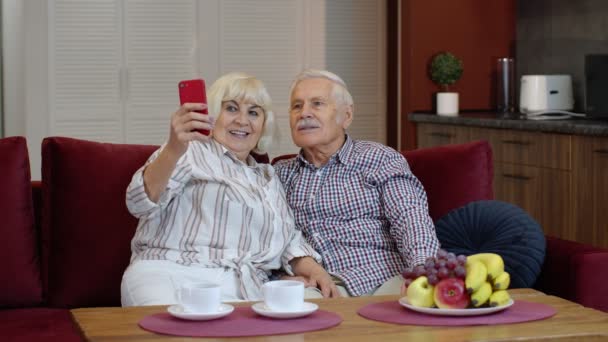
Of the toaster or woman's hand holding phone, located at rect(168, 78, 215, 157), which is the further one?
the toaster

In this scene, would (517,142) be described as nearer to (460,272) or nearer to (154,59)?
(154,59)

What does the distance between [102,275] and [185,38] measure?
3.20 meters

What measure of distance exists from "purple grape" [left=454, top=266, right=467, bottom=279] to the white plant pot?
375 cm

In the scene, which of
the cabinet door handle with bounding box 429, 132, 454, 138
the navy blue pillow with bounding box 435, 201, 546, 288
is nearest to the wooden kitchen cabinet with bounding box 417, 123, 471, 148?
the cabinet door handle with bounding box 429, 132, 454, 138

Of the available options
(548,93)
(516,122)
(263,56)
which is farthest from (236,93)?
(263,56)

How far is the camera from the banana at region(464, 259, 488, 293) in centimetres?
210

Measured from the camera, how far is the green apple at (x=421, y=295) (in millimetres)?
2143

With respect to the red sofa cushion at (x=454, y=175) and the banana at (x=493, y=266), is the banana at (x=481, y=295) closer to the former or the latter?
the banana at (x=493, y=266)

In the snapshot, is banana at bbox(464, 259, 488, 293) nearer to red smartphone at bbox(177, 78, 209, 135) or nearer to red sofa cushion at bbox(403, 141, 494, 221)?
red smartphone at bbox(177, 78, 209, 135)

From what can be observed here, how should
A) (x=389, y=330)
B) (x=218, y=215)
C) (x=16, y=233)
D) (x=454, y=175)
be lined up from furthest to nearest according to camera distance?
(x=454, y=175)
(x=16, y=233)
(x=218, y=215)
(x=389, y=330)

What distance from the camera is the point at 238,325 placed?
203 centimetres

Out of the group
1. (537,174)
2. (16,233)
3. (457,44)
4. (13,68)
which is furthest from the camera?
(457,44)

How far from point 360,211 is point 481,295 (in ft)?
3.26

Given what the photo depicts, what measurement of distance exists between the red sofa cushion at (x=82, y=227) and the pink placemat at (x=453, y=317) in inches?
41.0
